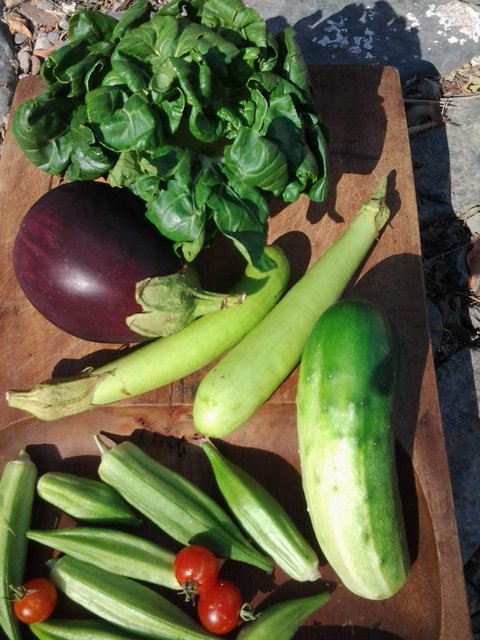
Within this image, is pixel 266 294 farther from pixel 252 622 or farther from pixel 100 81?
pixel 252 622

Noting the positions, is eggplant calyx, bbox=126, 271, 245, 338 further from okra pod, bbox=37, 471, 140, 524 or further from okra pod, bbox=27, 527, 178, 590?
okra pod, bbox=27, 527, 178, 590

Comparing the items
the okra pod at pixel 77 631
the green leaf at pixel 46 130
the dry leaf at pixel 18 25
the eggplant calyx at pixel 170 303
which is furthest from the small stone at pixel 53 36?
the okra pod at pixel 77 631

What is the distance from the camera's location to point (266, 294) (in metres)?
2.37

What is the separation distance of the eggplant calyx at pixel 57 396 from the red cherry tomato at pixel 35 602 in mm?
563

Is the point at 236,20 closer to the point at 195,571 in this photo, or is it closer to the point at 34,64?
the point at 195,571

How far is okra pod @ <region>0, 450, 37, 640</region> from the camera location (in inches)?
87.4

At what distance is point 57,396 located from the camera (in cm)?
227

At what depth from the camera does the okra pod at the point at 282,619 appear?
212 cm

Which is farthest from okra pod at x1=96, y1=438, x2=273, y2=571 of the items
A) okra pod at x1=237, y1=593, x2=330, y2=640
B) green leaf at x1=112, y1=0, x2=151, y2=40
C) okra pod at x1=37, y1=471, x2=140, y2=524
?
green leaf at x1=112, y1=0, x2=151, y2=40

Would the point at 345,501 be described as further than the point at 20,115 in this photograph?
No

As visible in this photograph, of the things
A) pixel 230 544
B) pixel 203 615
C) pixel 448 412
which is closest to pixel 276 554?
pixel 230 544

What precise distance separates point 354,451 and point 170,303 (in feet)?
2.49

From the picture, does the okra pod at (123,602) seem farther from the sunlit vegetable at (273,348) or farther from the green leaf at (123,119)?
the green leaf at (123,119)

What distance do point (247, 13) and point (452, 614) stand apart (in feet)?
6.89
